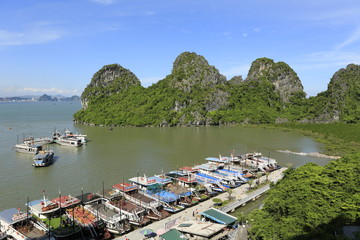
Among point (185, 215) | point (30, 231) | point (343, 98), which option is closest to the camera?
point (30, 231)

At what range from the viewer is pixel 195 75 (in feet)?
322

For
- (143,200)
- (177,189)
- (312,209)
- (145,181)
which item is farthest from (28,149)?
(312,209)

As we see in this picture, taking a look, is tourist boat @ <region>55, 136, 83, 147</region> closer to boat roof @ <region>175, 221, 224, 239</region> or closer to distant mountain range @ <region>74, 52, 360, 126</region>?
distant mountain range @ <region>74, 52, 360, 126</region>

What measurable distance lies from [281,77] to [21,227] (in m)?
111

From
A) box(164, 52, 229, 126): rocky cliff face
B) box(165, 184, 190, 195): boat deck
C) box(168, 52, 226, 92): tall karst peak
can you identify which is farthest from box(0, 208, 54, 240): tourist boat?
box(168, 52, 226, 92): tall karst peak

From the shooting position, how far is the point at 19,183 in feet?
90.8

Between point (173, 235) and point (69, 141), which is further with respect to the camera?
point (69, 141)

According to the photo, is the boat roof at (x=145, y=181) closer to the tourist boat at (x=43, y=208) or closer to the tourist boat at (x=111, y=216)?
the tourist boat at (x=111, y=216)

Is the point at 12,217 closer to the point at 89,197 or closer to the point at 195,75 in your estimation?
the point at 89,197

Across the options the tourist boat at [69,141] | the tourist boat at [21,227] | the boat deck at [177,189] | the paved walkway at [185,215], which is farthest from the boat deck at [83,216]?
the tourist boat at [69,141]

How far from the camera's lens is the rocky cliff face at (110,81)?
103 metres

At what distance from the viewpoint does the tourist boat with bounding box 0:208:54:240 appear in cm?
A: 1677

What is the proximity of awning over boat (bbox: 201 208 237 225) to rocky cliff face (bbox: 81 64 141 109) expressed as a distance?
9066cm

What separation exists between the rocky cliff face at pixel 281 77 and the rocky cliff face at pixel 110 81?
53.6 meters
